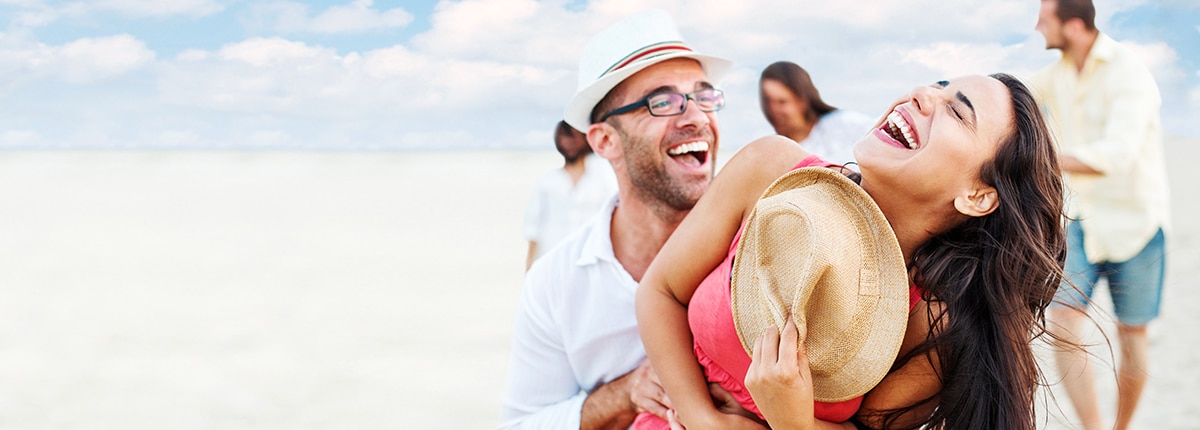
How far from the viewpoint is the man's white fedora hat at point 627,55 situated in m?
2.62

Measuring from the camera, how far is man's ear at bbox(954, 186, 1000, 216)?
169 cm

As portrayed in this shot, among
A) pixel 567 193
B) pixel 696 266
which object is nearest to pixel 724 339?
Result: pixel 696 266

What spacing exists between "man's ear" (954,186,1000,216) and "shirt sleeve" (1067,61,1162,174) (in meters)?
2.99

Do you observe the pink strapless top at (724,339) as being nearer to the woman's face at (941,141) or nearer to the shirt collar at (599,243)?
the woman's face at (941,141)

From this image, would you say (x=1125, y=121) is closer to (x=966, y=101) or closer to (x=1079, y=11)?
(x=1079, y=11)

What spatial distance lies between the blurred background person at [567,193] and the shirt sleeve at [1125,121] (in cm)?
283

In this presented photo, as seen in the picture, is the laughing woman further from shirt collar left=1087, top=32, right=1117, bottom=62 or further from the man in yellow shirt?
shirt collar left=1087, top=32, right=1117, bottom=62

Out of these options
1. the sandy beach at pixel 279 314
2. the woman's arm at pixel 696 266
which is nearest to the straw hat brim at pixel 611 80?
the woman's arm at pixel 696 266

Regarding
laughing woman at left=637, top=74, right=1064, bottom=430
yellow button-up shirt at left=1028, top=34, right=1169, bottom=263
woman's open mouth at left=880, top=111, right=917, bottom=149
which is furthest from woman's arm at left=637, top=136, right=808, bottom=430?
yellow button-up shirt at left=1028, top=34, right=1169, bottom=263

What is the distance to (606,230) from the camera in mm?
2643

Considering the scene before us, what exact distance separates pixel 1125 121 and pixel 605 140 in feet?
9.20

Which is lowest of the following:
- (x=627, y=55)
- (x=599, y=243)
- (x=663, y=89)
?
(x=599, y=243)

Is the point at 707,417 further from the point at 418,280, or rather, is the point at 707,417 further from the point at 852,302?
the point at 418,280

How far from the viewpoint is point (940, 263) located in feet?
5.79
